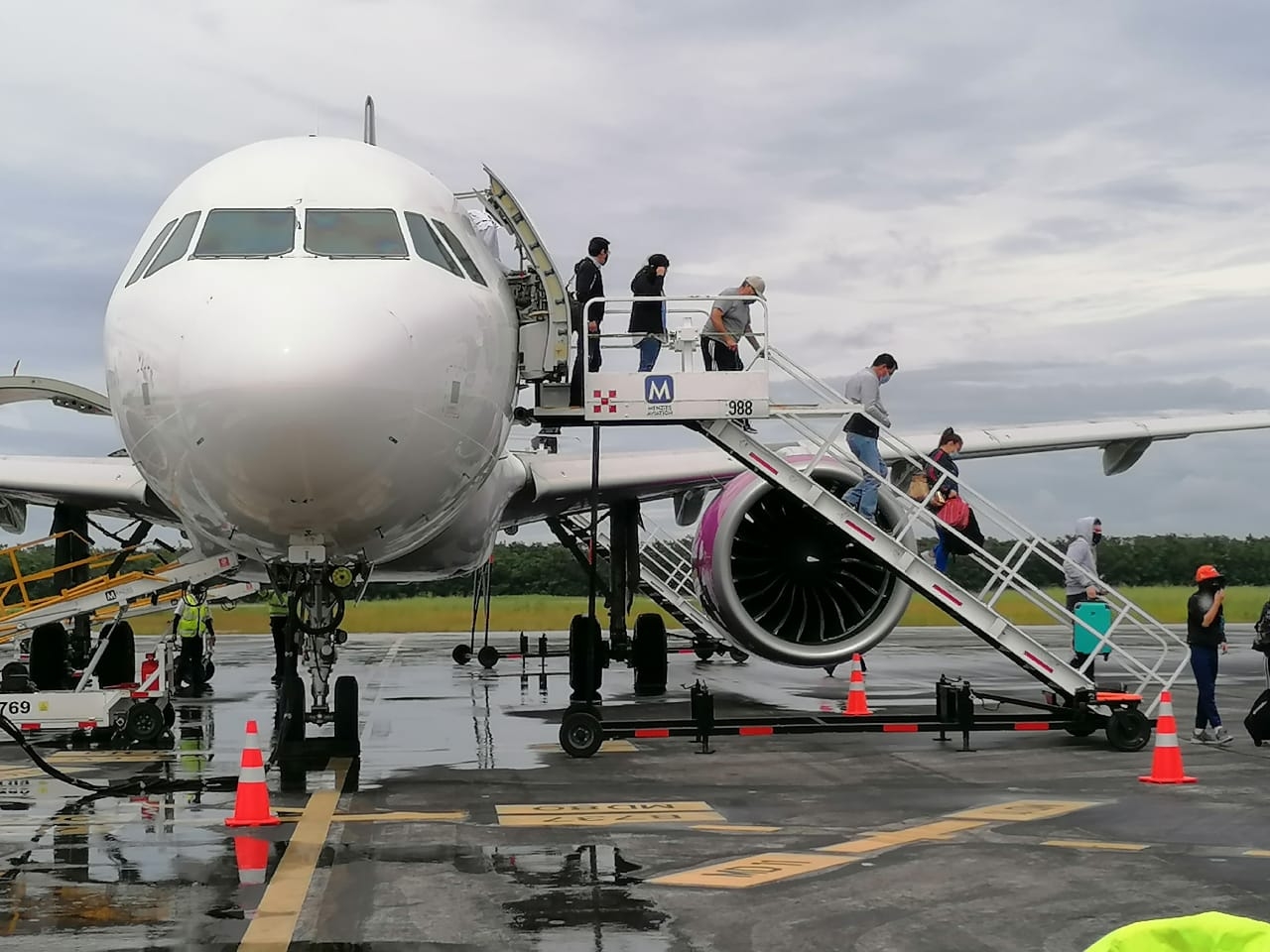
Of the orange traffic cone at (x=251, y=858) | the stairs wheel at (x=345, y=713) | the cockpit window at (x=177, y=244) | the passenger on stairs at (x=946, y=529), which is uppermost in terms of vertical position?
the cockpit window at (x=177, y=244)

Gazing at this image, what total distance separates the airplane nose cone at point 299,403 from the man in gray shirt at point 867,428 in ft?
18.9

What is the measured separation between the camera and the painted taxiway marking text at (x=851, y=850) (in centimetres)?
735

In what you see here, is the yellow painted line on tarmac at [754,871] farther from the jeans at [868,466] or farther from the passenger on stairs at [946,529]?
the jeans at [868,466]

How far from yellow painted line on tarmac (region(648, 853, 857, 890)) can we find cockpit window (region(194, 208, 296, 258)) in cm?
493

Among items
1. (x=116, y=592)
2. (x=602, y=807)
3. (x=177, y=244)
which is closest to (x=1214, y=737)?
(x=602, y=807)

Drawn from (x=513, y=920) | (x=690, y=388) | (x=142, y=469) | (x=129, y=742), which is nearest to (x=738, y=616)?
(x=690, y=388)

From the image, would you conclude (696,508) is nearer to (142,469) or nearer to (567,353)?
(567,353)

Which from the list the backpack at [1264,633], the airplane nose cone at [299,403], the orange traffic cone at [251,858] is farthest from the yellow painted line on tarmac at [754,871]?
the backpack at [1264,633]

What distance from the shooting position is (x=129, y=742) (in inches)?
546

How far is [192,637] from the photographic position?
20.2m

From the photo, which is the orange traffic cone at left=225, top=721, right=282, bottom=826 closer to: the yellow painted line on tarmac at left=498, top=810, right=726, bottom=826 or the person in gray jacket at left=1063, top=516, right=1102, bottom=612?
the yellow painted line on tarmac at left=498, top=810, right=726, bottom=826

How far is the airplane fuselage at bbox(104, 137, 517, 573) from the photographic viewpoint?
886cm

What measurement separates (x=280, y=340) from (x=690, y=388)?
5.05 meters

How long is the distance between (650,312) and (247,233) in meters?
4.58
